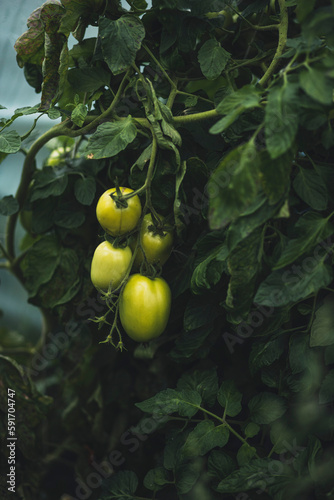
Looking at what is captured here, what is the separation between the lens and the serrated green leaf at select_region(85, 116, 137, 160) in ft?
1.94

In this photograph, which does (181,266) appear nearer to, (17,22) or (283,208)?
(283,208)

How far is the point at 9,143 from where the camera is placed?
26.1 inches

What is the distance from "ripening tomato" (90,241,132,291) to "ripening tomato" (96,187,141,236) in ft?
0.08

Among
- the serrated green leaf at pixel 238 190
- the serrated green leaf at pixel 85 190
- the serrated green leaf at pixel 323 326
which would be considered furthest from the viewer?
the serrated green leaf at pixel 85 190

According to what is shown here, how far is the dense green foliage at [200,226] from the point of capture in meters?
0.49

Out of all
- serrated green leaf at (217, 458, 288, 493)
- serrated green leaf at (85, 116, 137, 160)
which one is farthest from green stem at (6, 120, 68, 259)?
serrated green leaf at (217, 458, 288, 493)

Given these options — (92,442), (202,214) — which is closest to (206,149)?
(202,214)

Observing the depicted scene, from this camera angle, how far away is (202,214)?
65cm

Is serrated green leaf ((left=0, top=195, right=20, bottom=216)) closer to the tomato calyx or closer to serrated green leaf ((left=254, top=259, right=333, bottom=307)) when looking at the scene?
the tomato calyx

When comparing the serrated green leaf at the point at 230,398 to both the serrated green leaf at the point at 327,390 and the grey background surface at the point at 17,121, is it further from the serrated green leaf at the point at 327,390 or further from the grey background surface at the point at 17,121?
the grey background surface at the point at 17,121

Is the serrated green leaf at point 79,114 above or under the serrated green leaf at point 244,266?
above

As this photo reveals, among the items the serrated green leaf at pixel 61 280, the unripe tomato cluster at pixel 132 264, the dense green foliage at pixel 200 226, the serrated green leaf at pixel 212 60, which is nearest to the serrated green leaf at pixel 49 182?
the dense green foliage at pixel 200 226

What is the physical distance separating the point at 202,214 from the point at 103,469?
590 millimetres

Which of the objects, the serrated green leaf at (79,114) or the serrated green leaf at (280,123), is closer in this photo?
the serrated green leaf at (280,123)
